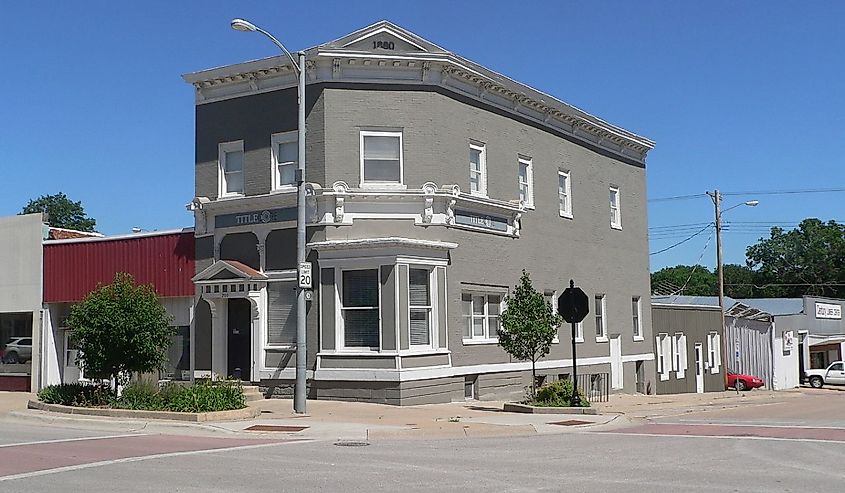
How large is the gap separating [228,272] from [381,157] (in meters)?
5.19

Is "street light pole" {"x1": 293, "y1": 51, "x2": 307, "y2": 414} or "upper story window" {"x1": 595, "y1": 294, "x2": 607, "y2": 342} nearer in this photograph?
"street light pole" {"x1": 293, "y1": 51, "x2": 307, "y2": 414}

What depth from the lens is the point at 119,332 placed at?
2075 centimetres

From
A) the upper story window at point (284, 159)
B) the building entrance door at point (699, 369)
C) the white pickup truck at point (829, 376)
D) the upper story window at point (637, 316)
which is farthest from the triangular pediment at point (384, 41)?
the white pickup truck at point (829, 376)

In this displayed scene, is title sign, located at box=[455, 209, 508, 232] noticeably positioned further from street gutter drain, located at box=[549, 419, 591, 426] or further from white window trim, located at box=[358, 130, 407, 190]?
street gutter drain, located at box=[549, 419, 591, 426]

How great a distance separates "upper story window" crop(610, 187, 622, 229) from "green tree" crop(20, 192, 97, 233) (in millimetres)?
69251

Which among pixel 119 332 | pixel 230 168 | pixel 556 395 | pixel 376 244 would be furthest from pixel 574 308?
pixel 230 168

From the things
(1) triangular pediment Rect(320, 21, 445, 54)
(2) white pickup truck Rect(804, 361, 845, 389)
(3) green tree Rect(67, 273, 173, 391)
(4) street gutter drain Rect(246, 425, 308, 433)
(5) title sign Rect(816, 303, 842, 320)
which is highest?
(1) triangular pediment Rect(320, 21, 445, 54)

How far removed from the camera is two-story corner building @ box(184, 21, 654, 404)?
24344 mm

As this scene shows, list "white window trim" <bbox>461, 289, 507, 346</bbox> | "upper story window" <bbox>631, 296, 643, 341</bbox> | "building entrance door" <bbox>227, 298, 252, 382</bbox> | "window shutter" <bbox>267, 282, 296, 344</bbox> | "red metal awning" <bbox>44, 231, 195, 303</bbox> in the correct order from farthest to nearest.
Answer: "upper story window" <bbox>631, 296, 643, 341</bbox> < "red metal awning" <bbox>44, 231, 195, 303</bbox> < "white window trim" <bbox>461, 289, 507, 346</bbox> < "building entrance door" <bbox>227, 298, 252, 382</bbox> < "window shutter" <bbox>267, 282, 296, 344</bbox>

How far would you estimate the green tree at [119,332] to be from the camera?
20.8 metres

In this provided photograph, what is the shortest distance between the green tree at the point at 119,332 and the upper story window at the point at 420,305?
247 inches

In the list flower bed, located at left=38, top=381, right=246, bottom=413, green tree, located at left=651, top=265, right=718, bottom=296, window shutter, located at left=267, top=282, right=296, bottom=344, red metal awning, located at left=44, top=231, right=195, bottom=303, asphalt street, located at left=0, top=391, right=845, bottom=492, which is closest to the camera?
asphalt street, located at left=0, top=391, right=845, bottom=492

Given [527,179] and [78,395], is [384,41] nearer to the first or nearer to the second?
[527,179]

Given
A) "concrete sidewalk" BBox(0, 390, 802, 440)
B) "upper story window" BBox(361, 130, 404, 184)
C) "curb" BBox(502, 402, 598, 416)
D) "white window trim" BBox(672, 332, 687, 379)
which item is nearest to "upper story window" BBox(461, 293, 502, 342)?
"concrete sidewalk" BBox(0, 390, 802, 440)
